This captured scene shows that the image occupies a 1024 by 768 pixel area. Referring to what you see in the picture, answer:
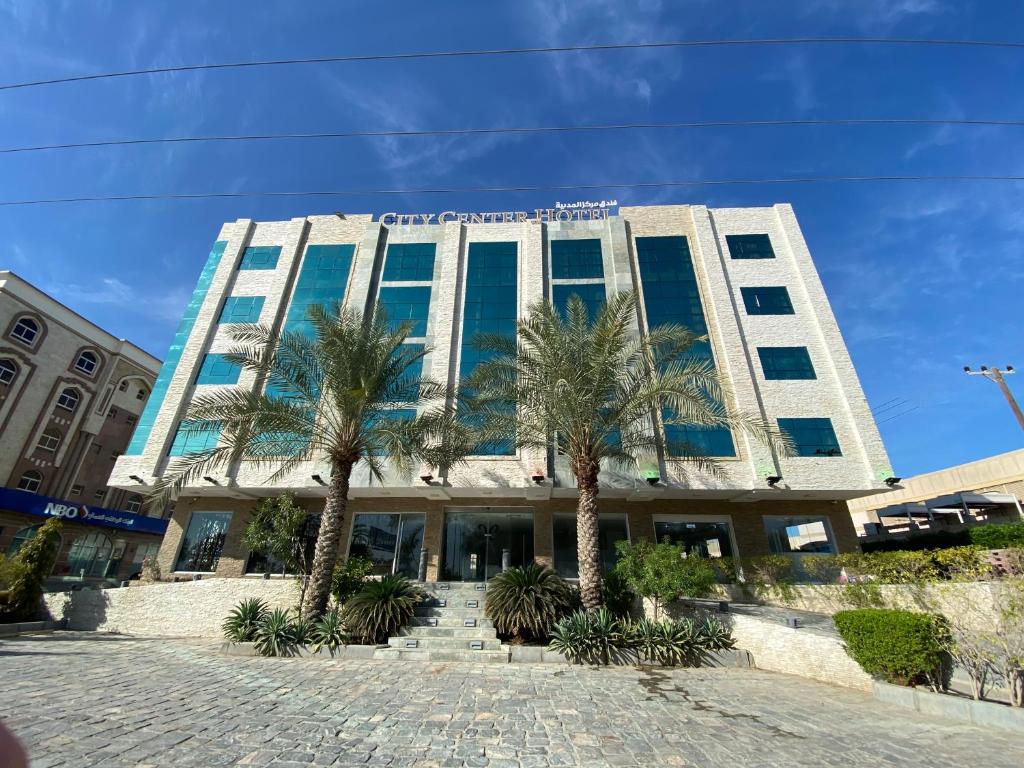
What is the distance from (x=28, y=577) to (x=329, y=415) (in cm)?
1175

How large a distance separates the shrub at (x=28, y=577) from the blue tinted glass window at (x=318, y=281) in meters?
12.7

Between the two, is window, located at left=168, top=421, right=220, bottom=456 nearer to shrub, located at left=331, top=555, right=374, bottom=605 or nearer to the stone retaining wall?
the stone retaining wall

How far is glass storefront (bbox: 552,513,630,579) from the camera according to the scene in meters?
20.5

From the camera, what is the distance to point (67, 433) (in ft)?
114

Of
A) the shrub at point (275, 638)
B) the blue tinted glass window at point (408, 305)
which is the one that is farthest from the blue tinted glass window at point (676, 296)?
the shrub at point (275, 638)

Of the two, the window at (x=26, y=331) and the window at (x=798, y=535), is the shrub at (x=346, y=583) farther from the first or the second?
the window at (x=26, y=331)

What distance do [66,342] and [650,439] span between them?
141 feet

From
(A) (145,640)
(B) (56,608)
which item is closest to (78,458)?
(B) (56,608)

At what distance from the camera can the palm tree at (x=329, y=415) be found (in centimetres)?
1497

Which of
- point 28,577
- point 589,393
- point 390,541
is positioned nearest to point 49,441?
point 28,577

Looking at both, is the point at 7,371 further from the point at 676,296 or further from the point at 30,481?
the point at 676,296

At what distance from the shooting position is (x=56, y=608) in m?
17.2

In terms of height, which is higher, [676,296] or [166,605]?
[676,296]

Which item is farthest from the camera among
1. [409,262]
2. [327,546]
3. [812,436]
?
[409,262]
